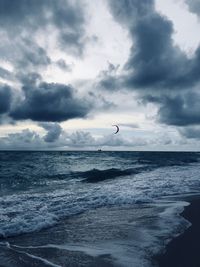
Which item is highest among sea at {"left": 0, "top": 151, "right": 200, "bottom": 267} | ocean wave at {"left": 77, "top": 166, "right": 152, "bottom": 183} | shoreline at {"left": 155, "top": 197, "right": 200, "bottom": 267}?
shoreline at {"left": 155, "top": 197, "right": 200, "bottom": 267}

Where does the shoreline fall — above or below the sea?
above

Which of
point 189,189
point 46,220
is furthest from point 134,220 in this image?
point 189,189

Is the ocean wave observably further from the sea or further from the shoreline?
the shoreline

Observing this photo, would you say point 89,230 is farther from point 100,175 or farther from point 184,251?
point 100,175

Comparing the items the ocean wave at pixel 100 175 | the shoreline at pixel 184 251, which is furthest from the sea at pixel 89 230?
the ocean wave at pixel 100 175

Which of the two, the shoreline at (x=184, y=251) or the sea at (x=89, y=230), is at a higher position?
the shoreline at (x=184, y=251)

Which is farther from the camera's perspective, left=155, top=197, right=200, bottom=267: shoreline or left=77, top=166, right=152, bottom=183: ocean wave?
left=77, top=166, right=152, bottom=183: ocean wave

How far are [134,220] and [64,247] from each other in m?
3.36

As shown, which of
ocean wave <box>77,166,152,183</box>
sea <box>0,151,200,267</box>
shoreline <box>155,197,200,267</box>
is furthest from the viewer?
ocean wave <box>77,166,152,183</box>

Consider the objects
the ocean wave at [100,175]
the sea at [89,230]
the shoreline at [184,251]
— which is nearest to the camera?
the shoreline at [184,251]

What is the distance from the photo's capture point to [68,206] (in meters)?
12.0

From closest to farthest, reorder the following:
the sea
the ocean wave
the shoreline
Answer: the shoreline → the sea → the ocean wave

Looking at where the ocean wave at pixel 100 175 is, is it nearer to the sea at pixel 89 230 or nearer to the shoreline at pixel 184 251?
the sea at pixel 89 230

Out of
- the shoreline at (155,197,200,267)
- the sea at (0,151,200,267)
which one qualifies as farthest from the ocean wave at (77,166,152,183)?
the shoreline at (155,197,200,267)
